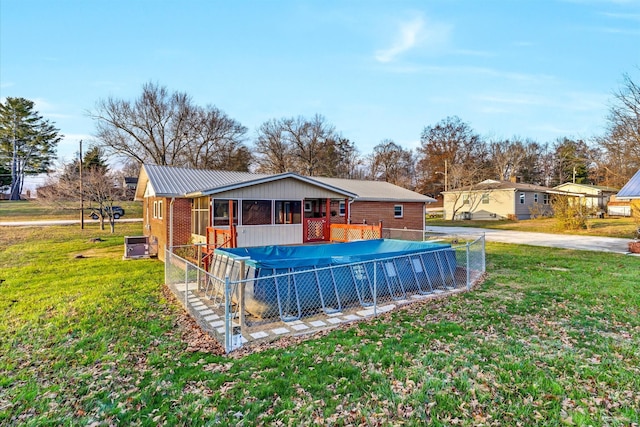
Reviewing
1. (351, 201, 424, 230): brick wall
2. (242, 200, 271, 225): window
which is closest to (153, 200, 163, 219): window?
(242, 200, 271, 225): window

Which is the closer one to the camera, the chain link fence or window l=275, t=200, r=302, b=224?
the chain link fence

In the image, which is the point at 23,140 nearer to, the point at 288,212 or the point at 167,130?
the point at 167,130

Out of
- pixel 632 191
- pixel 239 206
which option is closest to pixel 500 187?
pixel 632 191

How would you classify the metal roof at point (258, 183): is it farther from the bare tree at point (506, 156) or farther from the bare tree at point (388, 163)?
the bare tree at point (506, 156)

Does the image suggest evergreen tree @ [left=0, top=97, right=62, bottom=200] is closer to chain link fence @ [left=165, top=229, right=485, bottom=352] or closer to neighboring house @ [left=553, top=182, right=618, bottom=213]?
chain link fence @ [left=165, top=229, right=485, bottom=352]

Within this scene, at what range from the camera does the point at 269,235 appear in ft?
42.1

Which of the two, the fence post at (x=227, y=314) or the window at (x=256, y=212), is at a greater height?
the window at (x=256, y=212)

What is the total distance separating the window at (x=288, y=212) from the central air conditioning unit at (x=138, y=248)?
18.2ft

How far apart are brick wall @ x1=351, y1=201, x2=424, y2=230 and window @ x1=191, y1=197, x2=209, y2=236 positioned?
8.63 meters

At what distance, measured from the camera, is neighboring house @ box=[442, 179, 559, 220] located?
107 ft

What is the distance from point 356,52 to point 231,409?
1607 centimetres

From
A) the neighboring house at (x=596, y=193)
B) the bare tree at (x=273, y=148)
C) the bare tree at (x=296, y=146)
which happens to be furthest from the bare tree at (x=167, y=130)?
the neighboring house at (x=596, y=193)

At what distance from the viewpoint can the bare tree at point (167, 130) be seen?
29.5 metres

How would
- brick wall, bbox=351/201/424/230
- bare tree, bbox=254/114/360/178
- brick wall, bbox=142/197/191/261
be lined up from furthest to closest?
bare tree, bbox=254/114/360/178 → brick wall, bbox=351/201/424/230 → brick wall, bbox=142/197/191/261
